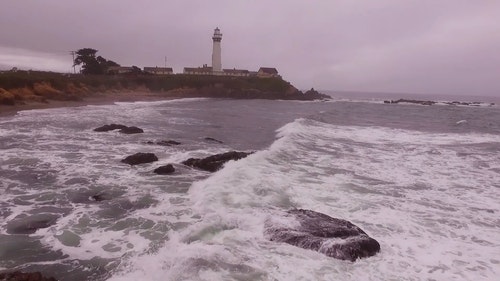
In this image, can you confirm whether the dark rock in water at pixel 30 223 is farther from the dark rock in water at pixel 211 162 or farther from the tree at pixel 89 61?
the tree at pixel 89 61

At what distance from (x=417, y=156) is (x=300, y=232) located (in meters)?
14.7

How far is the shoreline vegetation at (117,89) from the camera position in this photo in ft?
129

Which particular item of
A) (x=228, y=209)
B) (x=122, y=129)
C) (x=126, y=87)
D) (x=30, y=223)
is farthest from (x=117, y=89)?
(x=228, y=209)

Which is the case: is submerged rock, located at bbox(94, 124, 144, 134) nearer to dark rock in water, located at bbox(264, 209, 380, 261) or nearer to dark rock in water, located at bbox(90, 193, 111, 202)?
dark rock in water, located at bbox(90, 193, 111, 202)

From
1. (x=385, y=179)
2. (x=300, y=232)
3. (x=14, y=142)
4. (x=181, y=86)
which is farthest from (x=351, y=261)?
(x=181, y=86)

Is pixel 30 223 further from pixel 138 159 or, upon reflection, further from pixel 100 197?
pixel 138 159

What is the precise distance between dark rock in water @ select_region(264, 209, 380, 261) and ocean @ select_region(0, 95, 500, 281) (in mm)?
207

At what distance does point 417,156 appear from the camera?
837 inches

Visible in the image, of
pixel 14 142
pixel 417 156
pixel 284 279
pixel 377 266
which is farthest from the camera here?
pixel 417 156

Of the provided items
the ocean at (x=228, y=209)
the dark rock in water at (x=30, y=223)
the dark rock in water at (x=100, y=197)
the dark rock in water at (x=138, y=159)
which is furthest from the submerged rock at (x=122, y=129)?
the dark rock in water at (x=30, y=223)

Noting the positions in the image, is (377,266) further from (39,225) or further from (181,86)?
(181,86)

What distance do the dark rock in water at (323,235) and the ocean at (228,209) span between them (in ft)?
0.68

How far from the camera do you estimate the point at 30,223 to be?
9234 millimetres

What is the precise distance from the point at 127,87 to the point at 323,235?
68.8m
